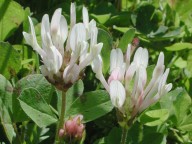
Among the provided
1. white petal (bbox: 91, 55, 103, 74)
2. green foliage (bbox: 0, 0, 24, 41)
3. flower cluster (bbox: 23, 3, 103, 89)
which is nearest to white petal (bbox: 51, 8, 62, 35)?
flower cluster (bbox: 23, 3, 103, 89)

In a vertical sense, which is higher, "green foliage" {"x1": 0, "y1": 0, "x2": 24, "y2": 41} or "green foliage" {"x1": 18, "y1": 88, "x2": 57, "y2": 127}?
"green foliage" {"x1": 0, "y1": 0, "x2": 24, "y2": 41}

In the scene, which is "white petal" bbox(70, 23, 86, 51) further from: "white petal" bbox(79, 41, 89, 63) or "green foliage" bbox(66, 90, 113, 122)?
"green foliage" bbox(66, 90, 113, 122)

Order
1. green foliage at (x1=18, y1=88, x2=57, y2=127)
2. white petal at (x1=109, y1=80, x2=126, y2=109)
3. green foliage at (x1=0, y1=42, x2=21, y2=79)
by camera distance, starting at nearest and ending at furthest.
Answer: white petal at (x1=109, y1=80, x2=126, y2=109), green foliage at (x1=18, y1=88, x2=57, y2=127), green foliage at (x1=0, y1=42, x2=21, y2=79)

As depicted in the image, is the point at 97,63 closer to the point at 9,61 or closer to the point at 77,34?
the point at 77,34

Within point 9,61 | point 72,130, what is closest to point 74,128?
point 72,130

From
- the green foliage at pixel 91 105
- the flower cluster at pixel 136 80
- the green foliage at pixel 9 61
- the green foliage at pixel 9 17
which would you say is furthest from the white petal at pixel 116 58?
the green foliage at pixel 9 17

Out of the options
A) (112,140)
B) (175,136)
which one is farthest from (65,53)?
(175,136)

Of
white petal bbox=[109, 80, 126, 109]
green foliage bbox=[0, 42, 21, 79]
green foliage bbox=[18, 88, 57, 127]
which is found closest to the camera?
white petal bbox=[109, 80, 126, 109]

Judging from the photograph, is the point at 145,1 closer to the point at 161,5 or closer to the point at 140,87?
the point at 161,5

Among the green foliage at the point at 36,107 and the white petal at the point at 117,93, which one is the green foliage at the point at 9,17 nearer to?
the green foliage at the point at 36,107
